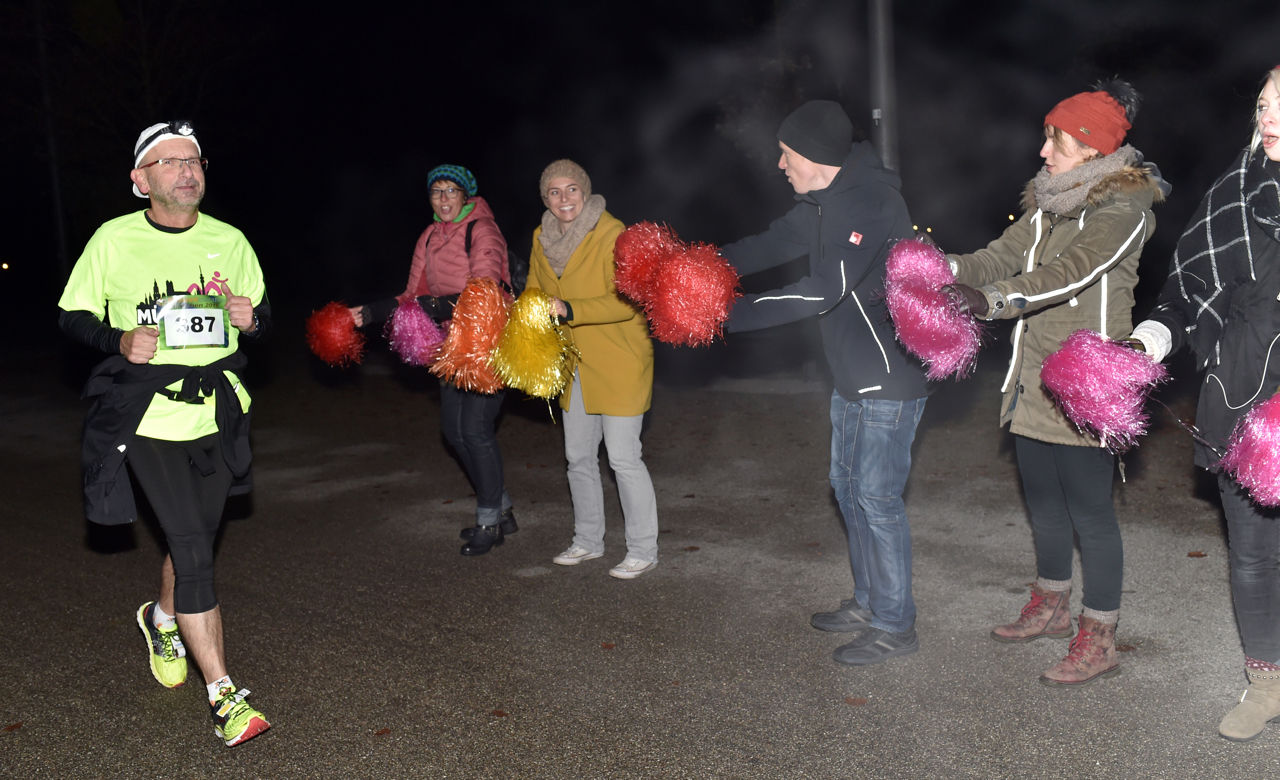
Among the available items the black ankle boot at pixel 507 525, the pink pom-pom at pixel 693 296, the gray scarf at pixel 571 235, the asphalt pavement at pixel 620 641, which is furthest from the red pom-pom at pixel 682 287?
the black ankle boot at pixel 507 525

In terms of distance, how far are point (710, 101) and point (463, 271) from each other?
20066 mm

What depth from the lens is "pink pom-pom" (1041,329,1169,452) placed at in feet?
10.2

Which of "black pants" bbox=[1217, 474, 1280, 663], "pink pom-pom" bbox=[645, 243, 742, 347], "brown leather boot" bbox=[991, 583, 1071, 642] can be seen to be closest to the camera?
"black pants" bbox=[1217, 474, 1280, 663]

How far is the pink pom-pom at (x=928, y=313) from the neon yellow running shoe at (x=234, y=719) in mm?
2650

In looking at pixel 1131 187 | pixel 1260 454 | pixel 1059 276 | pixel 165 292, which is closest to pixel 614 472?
pixel 165 292

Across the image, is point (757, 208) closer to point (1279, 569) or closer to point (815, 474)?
point (815, 474)

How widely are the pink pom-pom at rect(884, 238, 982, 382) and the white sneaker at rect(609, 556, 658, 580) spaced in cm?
220

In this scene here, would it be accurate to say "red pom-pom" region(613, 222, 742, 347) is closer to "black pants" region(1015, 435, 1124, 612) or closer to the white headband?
"black pants" region(1015, 435, 1124, 612)

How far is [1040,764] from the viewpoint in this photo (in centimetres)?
326

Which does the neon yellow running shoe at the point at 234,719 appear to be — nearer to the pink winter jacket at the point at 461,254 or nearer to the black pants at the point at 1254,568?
the pink winter jacket at the point at 461,254

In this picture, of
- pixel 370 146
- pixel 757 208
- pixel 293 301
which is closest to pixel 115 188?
pixel 293 301

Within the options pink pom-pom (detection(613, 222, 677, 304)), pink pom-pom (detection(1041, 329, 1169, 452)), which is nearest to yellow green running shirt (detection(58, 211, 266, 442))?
pink pom-pom (detection(613, 222, 677, 304))

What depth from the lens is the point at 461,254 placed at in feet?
17.9

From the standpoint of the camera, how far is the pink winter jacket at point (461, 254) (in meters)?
5.37
